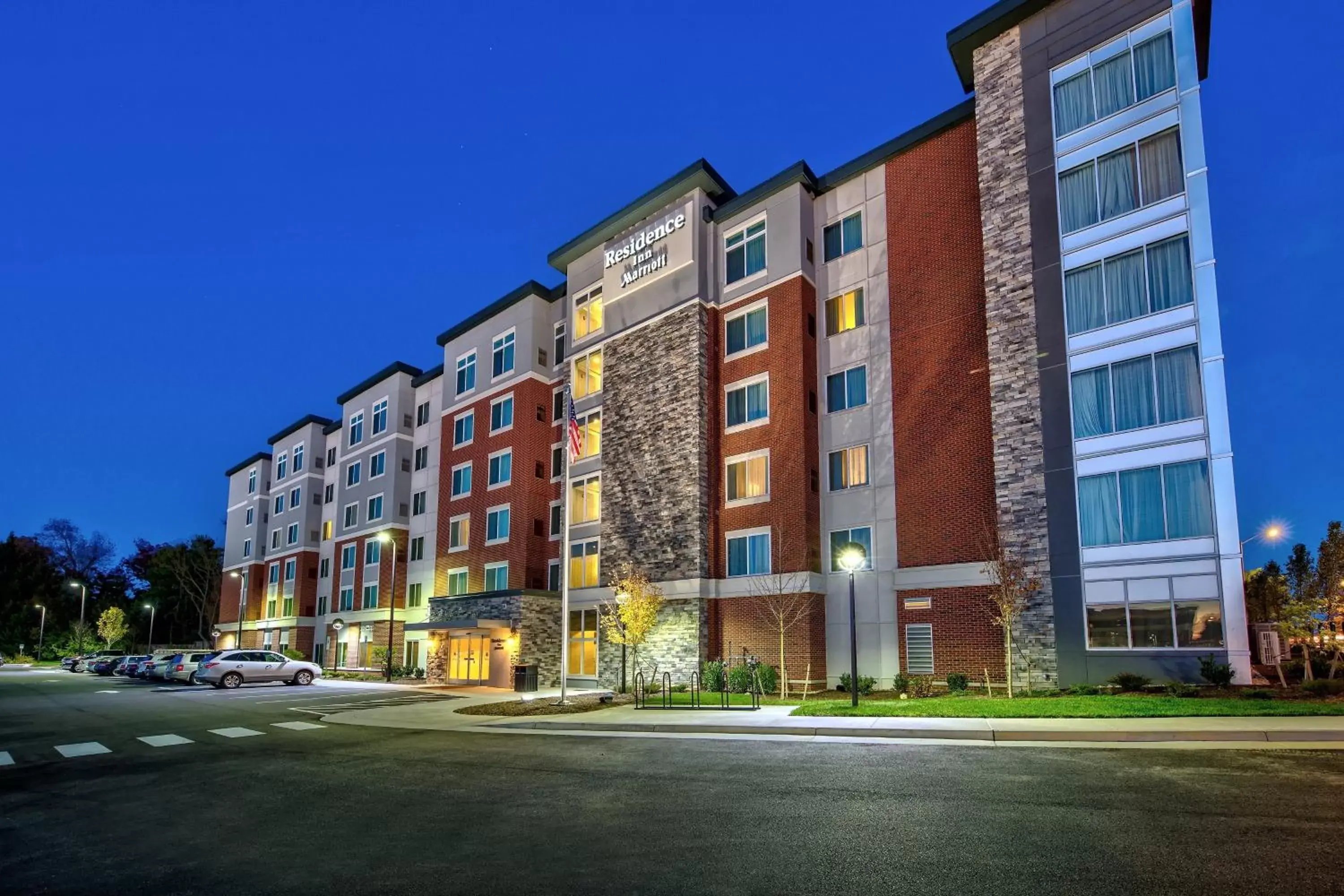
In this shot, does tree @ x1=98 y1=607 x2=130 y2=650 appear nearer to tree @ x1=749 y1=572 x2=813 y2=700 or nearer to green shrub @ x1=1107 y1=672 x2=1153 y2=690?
tree @ x1=749 y1=572 x2=813 y2=700

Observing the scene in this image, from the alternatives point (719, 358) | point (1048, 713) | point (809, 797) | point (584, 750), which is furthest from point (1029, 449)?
point (809, 797)

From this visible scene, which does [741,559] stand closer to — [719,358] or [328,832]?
[719,358]

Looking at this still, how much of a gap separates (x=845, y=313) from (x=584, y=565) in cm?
1649

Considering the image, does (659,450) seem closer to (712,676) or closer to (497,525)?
(712,676)

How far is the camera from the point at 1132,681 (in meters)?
22.0

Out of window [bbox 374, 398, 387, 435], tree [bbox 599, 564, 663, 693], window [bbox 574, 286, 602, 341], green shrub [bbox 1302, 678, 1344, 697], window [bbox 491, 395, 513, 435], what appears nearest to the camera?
green shrub [bbox 1302, 678, 1344, 697]

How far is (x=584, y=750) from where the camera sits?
15.2 metres

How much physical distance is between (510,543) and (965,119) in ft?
94.0

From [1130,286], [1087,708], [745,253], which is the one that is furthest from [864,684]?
[745,253]

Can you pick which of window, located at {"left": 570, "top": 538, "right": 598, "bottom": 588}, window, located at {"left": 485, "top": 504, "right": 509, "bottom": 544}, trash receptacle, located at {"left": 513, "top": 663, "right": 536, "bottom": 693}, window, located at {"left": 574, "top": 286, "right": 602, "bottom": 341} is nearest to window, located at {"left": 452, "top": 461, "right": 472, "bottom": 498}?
window, located at {"left": 485, "top": 504, "right": 509, "bottom": 544}

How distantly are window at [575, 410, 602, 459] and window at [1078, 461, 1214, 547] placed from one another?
21642 mm

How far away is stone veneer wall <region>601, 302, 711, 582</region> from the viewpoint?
112 ft

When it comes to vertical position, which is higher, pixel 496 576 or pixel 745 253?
pixel 745 253

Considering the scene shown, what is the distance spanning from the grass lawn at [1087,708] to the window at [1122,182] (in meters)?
14.0
